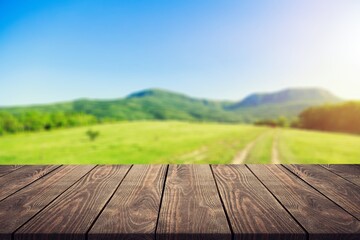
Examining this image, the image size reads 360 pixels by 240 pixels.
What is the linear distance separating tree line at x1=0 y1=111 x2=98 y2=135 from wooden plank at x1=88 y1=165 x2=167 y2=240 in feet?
168

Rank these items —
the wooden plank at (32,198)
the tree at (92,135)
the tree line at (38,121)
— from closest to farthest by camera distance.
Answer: the wooden plank at (32,198)
the tree at (92,135)
the tree line at (38,121)

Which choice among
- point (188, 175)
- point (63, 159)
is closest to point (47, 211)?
point (188, 175)

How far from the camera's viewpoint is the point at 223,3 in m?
71.8

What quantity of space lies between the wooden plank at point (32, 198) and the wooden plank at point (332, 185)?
1.17 metres

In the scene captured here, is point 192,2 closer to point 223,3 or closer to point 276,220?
point 223,3

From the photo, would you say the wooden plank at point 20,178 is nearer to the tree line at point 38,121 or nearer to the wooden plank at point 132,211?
the wooden plank at point 132,211

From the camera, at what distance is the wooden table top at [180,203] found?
860mm

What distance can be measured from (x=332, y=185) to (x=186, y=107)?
103188 millimetres

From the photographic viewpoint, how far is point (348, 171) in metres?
1.77

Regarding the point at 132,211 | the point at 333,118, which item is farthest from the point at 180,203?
the point at 333,118

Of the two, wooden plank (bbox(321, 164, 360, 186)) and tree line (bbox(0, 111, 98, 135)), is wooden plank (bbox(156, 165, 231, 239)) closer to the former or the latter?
wooden plank (bbox(321, 164, 360, 186))

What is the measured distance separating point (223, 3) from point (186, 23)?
34.9ft

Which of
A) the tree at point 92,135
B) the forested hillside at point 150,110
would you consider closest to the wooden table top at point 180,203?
the tree at point 92,135

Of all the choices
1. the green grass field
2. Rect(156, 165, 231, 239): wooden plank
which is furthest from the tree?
Rect(156, 165, 231, 239): wooden plank
